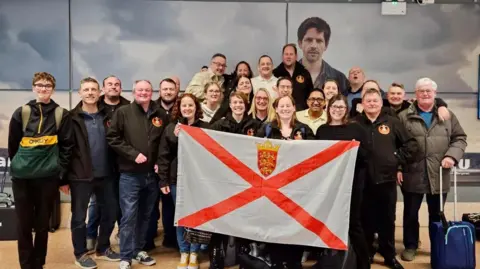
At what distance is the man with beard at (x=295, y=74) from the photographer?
5.49 meters

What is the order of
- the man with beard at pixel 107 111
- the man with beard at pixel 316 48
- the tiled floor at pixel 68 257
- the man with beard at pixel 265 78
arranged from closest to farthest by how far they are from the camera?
the tiled floor at pixel 68 257
the man with beard at pixel 107 111
the man with beard at pixel 265 78
the man with beard at pixel 316 48

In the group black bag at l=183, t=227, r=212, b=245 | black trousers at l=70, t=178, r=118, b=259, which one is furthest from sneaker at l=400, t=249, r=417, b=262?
black trousers at l=70, t=178, r=118, b=259

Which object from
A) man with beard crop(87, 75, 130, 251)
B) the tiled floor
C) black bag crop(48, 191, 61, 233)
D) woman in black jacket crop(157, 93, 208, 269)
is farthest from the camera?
black bag crop(48, 191, 61, 233)

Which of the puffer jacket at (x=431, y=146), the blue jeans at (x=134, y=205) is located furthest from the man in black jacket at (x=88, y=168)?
the puffer jacket at (x=431, y=146)

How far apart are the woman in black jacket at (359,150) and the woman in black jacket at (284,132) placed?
7.2 inches

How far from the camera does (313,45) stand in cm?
630

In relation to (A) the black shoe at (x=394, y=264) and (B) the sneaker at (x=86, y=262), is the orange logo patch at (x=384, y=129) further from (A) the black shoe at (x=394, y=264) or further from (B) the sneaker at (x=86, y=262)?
(B) the sneaker at (x=86, y=262)

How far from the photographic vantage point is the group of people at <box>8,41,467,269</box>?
3.96 metres

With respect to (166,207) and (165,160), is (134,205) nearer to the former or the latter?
(165,160)

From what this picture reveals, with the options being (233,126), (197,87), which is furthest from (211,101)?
(197,87)

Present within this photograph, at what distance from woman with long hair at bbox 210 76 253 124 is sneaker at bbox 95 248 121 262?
1.55 metres

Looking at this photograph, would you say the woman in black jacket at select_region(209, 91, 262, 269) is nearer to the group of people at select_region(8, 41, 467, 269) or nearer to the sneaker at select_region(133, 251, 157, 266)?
the group of people at select_region(8, 41, 467, 269)

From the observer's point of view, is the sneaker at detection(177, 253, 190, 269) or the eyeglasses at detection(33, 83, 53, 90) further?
the sneaker at detection(177, 253, 190, 269)

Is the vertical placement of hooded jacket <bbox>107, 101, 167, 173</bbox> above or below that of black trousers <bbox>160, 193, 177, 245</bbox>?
above
